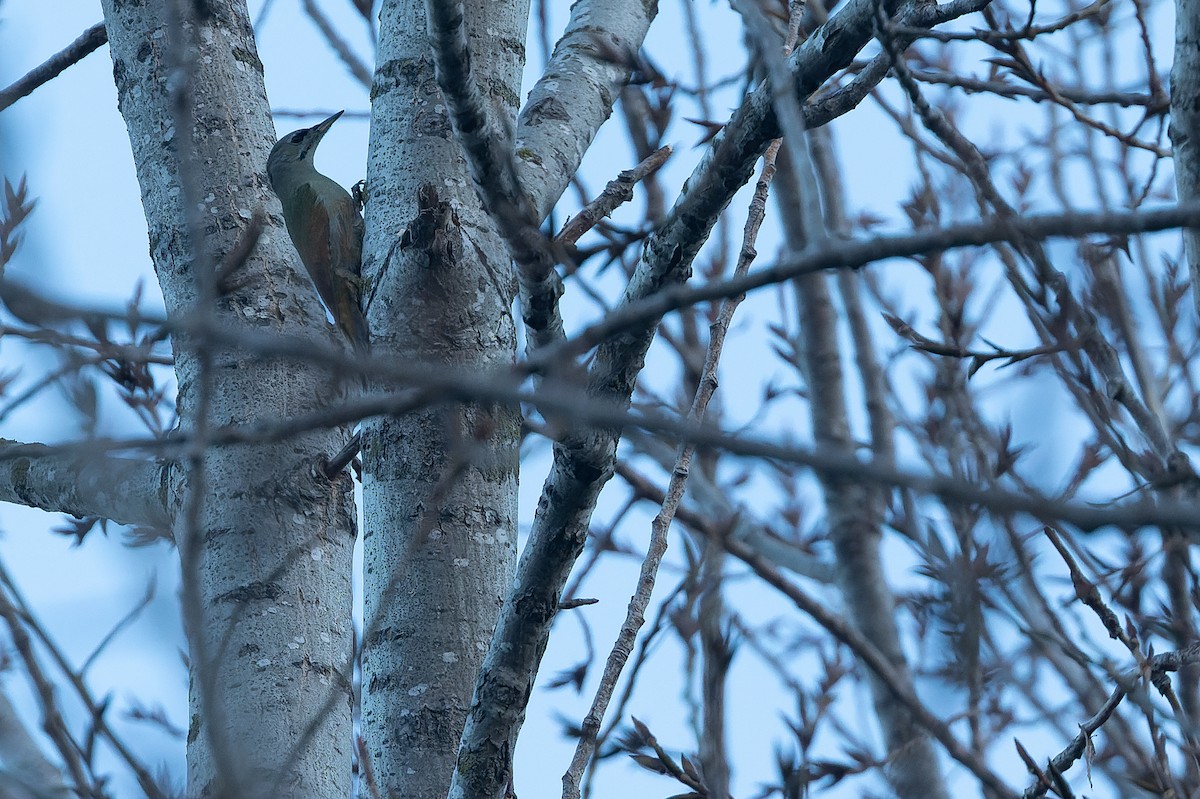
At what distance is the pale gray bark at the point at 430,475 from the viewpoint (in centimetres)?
200

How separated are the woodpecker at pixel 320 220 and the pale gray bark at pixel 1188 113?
1.99 m

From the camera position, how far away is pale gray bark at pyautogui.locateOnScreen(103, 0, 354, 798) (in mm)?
1884

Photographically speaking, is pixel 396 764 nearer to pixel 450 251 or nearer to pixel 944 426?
pixel 450 251

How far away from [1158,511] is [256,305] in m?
1.83

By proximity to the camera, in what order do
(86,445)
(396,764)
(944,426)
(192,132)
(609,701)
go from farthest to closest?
(944,426), (192,132), (396,764), (609,701), (86,445)

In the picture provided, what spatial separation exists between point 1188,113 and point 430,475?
1.48m

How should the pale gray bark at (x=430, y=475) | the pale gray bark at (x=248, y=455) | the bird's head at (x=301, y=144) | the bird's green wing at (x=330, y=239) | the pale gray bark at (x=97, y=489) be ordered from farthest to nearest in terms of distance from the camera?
the bird's head at (x=301, y=144)
the bird's green wing at (x=330, y=239)
the pale gray bark at (x=97, y=489)
the pale gray bark at (x=430, y=475)
the pale gray bark at (x=248, y=455)

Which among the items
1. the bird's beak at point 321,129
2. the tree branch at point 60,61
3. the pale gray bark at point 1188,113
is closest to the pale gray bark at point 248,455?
the tree branch at point 60,61

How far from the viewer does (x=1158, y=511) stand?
0.76m

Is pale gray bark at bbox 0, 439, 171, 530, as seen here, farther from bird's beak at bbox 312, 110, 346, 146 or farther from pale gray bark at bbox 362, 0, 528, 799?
bird's beak at bbox 312, 110, 346, 146

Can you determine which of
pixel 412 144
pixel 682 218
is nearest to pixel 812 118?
pixel 682 218

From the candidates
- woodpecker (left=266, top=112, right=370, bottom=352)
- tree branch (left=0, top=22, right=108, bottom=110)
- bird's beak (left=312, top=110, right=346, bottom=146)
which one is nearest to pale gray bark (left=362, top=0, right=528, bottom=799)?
woodpecker (left=266, top=112, right=370, bottom=352)

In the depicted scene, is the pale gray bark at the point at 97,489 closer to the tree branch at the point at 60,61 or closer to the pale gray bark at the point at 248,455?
the pale gray bark at the point at 248,455

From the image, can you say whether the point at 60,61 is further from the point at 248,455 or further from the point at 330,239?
the point at 248,455
